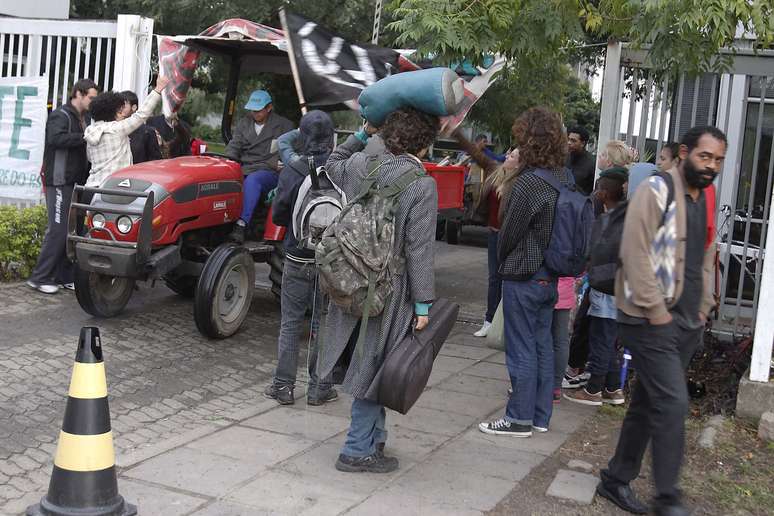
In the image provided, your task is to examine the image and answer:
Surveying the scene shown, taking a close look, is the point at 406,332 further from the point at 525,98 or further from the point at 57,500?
the point at 525,98

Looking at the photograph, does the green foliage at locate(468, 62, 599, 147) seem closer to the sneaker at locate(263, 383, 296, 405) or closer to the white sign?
the white sign

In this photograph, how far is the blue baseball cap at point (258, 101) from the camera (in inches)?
322

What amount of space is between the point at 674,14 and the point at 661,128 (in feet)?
6.57

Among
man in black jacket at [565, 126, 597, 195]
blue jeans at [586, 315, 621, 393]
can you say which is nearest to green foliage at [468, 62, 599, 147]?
man in black jacket at [565, 126, 597, 195]

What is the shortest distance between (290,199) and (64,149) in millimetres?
3453

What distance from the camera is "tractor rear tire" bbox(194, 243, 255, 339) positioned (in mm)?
7469

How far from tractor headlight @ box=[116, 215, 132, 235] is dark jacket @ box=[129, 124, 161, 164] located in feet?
6.24

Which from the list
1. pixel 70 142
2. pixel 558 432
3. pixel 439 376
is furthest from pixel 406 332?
pixel 70 142

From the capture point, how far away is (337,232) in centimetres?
Answer: 481

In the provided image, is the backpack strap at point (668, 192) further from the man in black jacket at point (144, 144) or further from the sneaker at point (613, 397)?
the man in black jacket at point (144, 144)

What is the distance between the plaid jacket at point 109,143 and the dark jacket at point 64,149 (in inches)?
9.0

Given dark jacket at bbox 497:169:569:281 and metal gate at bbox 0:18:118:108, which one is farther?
metal gate at bbox 0:18:118:108

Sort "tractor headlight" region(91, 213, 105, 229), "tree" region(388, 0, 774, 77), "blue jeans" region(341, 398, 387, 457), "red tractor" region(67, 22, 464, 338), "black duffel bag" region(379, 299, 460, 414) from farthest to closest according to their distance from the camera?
"tractor headlight" region(91, 213, 105, 229) → "red tractor" region(67, 22, 464, 338) → "tree" region(388, 0, 774, 77) → "blue jeans" region(341, 398, 387, 457) → "black duffel bag" region(379, 299, 460, 414)

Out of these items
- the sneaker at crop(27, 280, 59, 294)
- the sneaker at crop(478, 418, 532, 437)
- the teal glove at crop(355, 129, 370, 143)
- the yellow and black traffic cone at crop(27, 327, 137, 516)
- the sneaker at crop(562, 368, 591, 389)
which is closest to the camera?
the yellow and black traffic cone at crop(27, 327, 137, 516)
